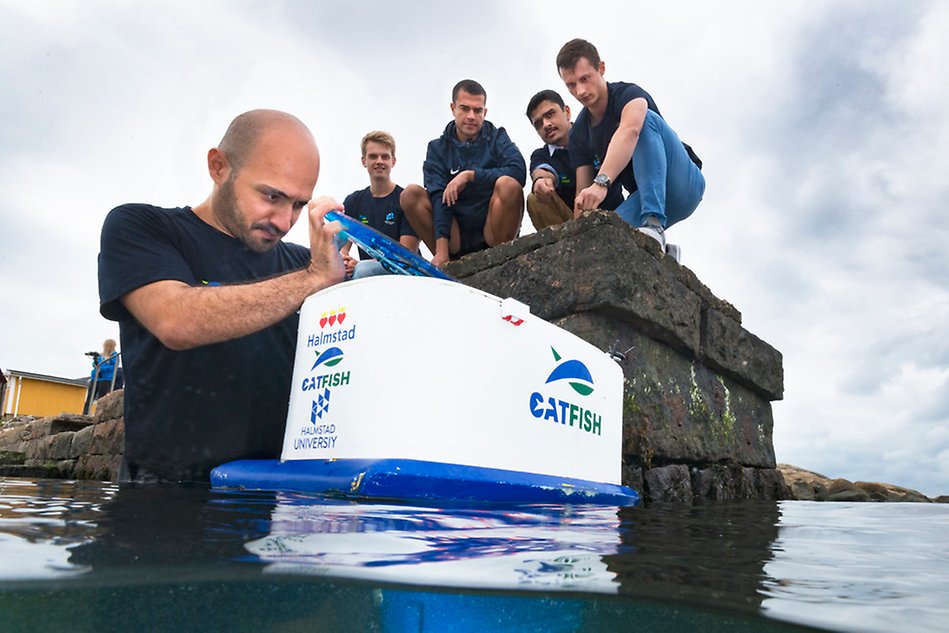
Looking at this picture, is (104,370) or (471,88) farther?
(104,370)

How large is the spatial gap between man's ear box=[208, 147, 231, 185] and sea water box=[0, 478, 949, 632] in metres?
1.43

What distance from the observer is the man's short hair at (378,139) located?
4340 mm

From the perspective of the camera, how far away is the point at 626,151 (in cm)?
315

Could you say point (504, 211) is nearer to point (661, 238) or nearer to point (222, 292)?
point (661, 238)

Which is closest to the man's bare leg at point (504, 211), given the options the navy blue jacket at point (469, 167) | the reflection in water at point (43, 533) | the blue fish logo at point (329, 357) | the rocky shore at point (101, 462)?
the navy blue jacket at point (469, 167)

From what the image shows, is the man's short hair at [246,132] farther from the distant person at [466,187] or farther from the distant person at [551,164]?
the distant person at [551,164]

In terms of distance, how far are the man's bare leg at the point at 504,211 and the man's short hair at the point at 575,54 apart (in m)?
0.61

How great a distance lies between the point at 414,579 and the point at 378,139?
3959 millimetres

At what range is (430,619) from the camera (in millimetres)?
611

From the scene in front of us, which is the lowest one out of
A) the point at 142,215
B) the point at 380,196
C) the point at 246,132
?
the point at 142,215

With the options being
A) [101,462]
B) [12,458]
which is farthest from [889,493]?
[12,458]

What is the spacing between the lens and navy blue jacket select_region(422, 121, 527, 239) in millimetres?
3832

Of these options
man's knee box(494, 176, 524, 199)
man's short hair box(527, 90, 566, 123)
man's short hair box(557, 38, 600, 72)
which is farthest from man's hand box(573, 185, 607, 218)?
man's short hair box(527, 90, 566, 123)

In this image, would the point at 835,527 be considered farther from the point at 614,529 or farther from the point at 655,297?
the point at 655,297
